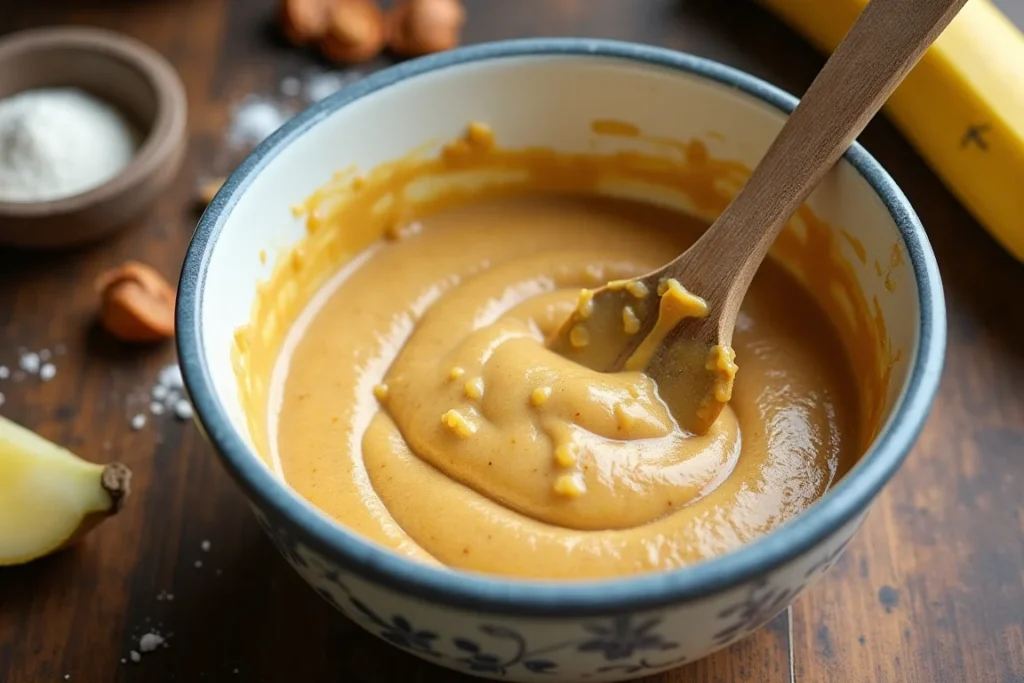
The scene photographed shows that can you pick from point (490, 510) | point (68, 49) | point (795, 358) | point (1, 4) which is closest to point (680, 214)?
point (795, 358)

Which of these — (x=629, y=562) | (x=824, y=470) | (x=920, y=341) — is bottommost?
(x=629, y=562)

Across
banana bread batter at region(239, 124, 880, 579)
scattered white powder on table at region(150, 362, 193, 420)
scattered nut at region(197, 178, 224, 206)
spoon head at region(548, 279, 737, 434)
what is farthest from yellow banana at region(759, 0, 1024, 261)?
scattered white powder on table at region(150, 362, 193, 420)

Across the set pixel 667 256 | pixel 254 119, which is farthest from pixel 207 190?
pixel 667 256

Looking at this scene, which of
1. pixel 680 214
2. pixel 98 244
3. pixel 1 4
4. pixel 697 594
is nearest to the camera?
pixel 697 594

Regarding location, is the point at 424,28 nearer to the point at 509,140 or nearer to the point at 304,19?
the point at 304,19

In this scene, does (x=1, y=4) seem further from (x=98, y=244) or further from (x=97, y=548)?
(x=97, y=548)
